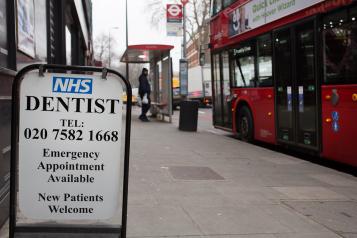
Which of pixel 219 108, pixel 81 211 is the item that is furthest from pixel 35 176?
pixel 219 108

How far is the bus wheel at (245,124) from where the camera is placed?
11953 mm

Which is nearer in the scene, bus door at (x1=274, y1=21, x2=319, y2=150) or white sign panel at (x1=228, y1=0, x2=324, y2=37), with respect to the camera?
bus door at (x1=274, y1=21, x2=319, y2=150)

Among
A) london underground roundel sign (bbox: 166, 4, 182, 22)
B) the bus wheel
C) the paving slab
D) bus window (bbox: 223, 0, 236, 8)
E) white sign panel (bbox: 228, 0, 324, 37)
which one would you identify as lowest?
the paving slab

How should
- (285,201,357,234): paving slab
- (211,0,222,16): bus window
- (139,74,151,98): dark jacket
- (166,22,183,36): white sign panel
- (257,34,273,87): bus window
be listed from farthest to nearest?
(166,22,183,36): white sign panel
(139,74,151,98): dark jacket
(211,0,222,16): bus window
(257,34,273,87): bus window
(285,201,357,234): paving slab

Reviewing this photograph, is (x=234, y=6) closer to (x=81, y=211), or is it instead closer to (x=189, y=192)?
(x=189, y=192)

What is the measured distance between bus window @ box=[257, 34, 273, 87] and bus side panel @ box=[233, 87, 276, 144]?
17 cm

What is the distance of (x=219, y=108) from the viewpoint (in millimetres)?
14375

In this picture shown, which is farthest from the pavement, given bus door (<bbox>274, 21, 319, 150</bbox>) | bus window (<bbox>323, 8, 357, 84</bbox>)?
bus window (<bbox>323, 8, 357, 84</bbox>)

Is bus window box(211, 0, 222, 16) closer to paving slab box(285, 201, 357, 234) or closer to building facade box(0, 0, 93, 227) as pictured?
building facade box(0, 0, 93, 227)

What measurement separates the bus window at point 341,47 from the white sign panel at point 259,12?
66cm

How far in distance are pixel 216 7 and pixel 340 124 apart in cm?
699

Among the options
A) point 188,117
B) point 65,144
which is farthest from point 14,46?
point 188,117

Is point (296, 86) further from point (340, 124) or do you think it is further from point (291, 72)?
point (340, 124)

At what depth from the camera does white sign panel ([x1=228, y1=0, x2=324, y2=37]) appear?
9387 mm
